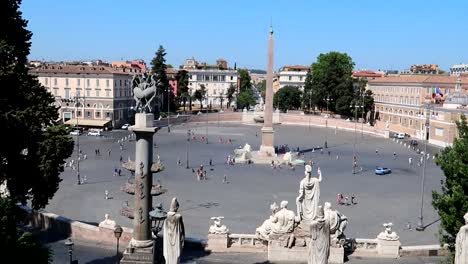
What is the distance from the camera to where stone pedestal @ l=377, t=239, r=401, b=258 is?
1780 cm

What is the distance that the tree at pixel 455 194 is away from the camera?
15.0 metres

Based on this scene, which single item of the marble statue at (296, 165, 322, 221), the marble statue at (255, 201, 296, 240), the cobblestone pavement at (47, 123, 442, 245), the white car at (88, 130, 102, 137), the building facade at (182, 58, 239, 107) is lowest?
the cobblestone pavement at (47, 123, 442, 245)

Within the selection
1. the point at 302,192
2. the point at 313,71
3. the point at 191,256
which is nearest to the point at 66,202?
the point at 191,256

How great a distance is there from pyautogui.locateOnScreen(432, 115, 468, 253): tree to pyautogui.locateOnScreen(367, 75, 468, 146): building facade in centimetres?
4712

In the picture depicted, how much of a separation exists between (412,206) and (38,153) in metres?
21.9

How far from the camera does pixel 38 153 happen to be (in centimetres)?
2000

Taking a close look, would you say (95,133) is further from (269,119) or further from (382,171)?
(382,171)

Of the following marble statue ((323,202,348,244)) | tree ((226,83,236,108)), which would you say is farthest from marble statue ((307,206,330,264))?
tree ((226,83,236,108))

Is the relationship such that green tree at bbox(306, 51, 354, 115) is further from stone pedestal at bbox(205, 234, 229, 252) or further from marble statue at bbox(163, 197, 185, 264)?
marble statue at bbox(163, 197, 185, 264)

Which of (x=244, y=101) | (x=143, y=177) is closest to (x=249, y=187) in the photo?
(x=143, y=177)

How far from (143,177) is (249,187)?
76.5 ft

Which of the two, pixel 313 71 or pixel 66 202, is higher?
pixel 313 71

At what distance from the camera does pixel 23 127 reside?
17266mm

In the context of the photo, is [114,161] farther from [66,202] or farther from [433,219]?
[433,219]
